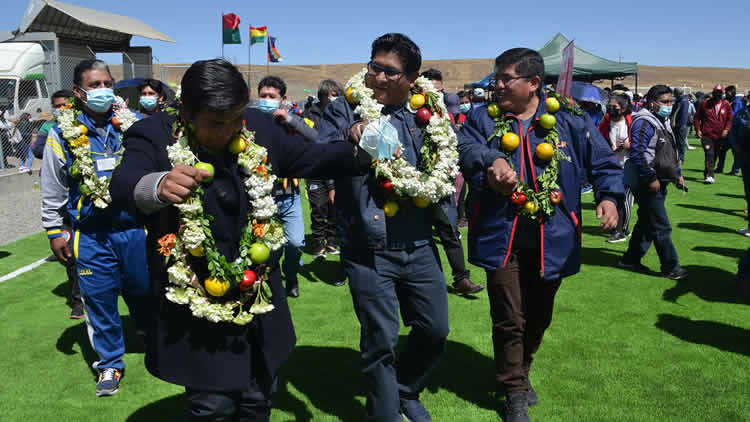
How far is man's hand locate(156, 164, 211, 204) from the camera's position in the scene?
2.13 meters

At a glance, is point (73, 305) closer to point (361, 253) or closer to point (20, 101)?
point (361, 253)

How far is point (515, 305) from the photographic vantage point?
3.84m

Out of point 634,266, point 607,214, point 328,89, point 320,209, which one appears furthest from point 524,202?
point 320,209

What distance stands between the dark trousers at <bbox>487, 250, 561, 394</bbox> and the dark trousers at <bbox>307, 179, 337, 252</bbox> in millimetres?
4742

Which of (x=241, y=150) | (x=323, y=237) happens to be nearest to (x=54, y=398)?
(x=241, y=150)

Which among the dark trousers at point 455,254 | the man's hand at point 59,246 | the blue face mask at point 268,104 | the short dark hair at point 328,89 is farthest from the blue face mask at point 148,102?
the dark trousers at point 455,254

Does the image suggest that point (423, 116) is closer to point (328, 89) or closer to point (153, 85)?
point (328, 89)

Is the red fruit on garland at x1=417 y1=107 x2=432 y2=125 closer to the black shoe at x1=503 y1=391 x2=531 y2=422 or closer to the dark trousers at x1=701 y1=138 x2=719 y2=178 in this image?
the black shoe at x1=503 y1=391 x2=531 y2=422

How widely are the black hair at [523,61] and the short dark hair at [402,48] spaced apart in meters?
0.61

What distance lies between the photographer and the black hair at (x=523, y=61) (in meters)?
3.73

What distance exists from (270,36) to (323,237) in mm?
23168

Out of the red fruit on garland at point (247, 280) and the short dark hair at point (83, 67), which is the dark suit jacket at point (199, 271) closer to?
the red fruit on garland at point (247, 280)

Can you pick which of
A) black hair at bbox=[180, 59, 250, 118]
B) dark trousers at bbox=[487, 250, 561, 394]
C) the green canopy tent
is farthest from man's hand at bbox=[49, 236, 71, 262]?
the green canopy tent

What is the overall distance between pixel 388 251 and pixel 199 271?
1242 mm
